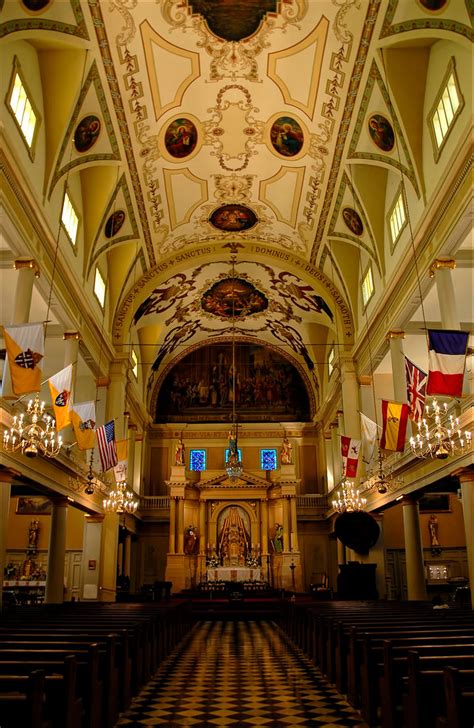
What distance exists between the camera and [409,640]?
243 inches

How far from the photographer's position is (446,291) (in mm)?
13969

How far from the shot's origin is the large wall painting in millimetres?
33719

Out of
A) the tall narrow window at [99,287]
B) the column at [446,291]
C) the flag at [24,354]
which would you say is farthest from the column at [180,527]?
the flag at [24,354]

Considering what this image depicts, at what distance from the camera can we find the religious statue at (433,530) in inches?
988

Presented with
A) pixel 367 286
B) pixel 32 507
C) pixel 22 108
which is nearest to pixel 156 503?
pixel 32 507

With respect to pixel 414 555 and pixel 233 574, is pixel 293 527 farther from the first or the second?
pixel 414 555

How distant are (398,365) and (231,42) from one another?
999cm

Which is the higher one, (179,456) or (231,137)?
(231,137)

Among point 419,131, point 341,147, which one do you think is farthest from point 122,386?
point 419,131

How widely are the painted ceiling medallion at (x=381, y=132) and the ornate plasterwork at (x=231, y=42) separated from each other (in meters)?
3.24

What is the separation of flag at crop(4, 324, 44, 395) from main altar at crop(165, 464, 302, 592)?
19.8m

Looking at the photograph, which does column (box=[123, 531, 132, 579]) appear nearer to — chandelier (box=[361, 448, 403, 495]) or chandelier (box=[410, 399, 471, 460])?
chandelier (box=[361, 448, 403, 495])

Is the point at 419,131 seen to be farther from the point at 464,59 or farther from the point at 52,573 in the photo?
the point at 52,573

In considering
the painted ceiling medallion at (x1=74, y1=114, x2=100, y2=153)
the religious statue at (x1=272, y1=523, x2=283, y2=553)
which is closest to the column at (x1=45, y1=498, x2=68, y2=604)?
the painted ceiling medallion at (x1=74, y1=114, x2=100, y2=153)
